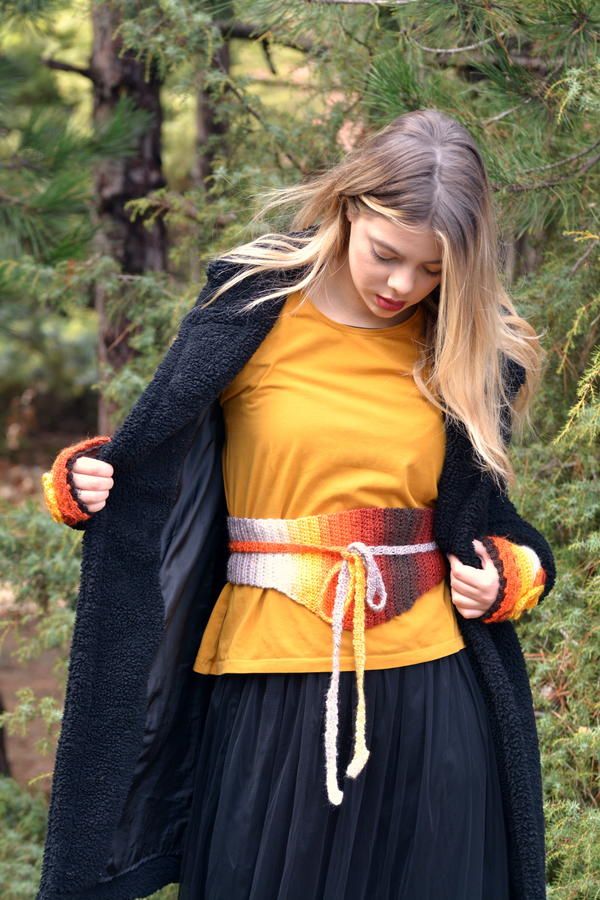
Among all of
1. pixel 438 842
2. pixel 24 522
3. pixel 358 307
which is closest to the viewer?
pixel 438 842

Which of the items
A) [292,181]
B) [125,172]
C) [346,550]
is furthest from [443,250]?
[125,172]

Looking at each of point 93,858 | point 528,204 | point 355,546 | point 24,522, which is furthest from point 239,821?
point 24,522

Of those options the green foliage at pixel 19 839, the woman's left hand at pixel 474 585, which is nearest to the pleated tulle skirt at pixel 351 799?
the woman's left hand at pixel 474 585

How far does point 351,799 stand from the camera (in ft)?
6.09

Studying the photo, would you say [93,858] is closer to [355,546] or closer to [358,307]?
[355,546]

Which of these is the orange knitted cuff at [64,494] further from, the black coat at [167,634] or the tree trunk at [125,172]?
the tree trunk at [125,172]

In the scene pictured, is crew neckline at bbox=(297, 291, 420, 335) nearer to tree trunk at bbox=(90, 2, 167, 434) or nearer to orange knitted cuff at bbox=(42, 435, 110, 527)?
orange knitted cuff at bbox=(42, 435, 110, 527)

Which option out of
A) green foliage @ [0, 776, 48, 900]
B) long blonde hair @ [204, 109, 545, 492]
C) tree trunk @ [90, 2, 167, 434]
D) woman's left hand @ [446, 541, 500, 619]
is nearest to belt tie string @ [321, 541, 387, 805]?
woman's left hand @ [446, 541, 500, 619]

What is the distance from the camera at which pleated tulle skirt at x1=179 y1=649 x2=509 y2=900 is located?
1849 mm

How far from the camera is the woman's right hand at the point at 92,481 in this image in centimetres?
179

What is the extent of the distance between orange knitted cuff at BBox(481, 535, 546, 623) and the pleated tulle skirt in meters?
0.16

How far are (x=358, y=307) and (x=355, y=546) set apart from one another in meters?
0.44

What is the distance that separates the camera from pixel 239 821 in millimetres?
1883

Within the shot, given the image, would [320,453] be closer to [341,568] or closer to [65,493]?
[341,568]
